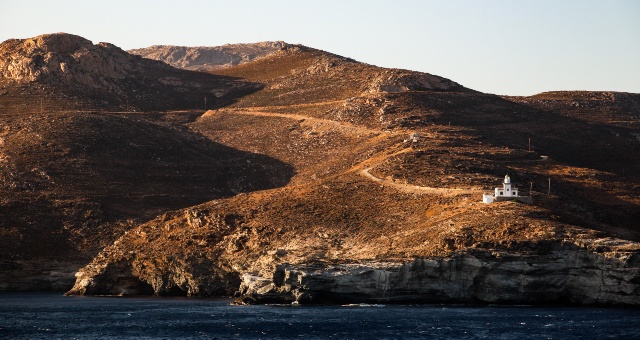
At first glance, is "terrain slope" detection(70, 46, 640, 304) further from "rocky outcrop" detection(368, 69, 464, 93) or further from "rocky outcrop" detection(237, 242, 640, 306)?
"rocky outcrop" detection(368, 69, 464, 93)

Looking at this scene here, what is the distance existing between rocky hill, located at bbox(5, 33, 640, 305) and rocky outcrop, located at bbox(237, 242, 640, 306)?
0.12m

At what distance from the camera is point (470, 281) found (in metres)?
98.1

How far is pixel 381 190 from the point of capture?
400 feet

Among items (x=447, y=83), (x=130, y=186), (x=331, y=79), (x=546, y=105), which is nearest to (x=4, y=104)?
(x=130, y=186)

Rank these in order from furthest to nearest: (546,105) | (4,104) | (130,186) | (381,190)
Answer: (546,105)
(4,104)
(130,186)
(381,190)

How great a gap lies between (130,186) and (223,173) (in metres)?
15.5

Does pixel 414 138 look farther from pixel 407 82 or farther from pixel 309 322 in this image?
pixel 309 322

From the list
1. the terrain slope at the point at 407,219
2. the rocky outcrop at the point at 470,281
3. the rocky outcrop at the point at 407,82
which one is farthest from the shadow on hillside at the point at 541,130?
the rocky outcrop at the point at 470,281

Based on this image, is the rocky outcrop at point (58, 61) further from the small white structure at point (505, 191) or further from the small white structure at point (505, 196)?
the small white structure at point (505, 191)

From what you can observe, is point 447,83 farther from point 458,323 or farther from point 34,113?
point 458,323

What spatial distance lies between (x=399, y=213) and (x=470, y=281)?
17716mm

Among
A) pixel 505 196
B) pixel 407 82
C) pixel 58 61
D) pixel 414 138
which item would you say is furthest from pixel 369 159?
pixel 58 61

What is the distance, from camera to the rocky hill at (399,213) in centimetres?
9750

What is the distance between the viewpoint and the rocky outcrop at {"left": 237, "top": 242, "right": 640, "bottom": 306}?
9569 centimetres
